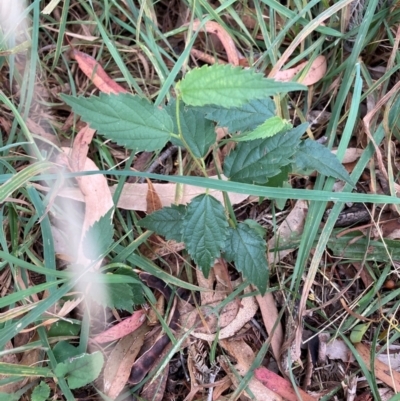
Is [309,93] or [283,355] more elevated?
[309,93]

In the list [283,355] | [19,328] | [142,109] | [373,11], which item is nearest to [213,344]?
[283,355]

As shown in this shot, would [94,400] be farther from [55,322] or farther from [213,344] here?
[213,344]

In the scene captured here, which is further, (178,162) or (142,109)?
(178,162)

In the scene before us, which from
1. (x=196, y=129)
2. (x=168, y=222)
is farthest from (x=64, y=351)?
(x=196, y=129)

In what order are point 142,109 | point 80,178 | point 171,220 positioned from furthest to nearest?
point 80,178 → point 171,220 → point 142,109

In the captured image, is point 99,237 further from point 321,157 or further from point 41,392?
point 321,157

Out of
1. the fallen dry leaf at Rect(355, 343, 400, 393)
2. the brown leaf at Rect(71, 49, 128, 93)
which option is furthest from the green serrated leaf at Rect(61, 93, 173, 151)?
the fallen dry leaf at Rect(355, 343, 400, 393)

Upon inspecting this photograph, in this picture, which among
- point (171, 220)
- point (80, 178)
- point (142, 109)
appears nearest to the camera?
point (142, 109)

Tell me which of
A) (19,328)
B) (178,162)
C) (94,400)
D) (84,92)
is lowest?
(94,400)
